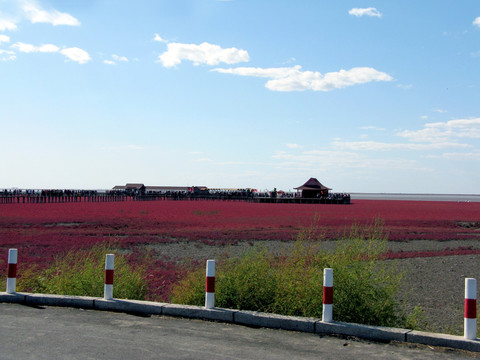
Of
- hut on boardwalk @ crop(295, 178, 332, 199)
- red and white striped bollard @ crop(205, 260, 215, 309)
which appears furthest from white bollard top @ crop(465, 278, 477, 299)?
hut on boardwalk @ crop(295, 178, 332, 199)

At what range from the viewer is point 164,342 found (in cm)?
675

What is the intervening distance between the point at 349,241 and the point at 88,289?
5.09 metres

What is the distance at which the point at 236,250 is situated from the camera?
21484 millimetres

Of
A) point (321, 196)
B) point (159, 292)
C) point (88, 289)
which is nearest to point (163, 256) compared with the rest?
point (159, 292)

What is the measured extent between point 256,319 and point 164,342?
66.1 inches

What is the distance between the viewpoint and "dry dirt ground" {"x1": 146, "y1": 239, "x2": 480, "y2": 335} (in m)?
11.2

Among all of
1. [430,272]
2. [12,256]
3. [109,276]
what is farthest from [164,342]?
[430,272]

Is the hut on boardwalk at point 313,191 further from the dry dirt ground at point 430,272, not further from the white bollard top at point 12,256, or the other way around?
the white bollard top at point 12,256

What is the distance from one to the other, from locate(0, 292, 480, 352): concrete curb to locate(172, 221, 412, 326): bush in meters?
0.66

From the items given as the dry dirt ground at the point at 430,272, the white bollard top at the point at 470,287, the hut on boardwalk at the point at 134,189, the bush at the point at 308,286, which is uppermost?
the hut on boardwalk at the point at 134,189

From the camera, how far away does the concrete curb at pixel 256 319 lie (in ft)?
22.5

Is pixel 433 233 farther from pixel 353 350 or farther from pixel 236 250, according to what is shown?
pixel 353 350

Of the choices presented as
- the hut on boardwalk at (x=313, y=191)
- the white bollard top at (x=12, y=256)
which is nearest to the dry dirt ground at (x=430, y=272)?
the white bollard top at (x=12, y=256)

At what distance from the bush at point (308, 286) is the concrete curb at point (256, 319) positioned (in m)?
0.66
